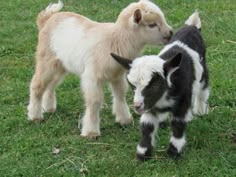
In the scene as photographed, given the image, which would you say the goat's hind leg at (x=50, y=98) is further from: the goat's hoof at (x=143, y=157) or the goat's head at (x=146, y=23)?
the goat's hoof at (x=143, y=157)

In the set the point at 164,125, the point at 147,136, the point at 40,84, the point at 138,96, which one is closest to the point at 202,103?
the point at 164,125

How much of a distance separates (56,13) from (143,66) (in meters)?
1.94

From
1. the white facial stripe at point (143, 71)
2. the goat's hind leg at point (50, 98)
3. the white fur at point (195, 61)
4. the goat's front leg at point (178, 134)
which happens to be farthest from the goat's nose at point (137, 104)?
the goat's hind leg at point (50, 98)

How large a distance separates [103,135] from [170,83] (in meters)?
1.28

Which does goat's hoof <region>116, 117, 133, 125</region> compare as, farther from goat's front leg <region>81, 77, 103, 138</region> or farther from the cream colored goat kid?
goat's front leg <region>81, 77, 103, 138</region>

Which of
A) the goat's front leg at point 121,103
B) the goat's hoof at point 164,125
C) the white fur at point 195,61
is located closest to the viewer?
the white fur at point 195,61

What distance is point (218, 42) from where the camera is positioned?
827cm

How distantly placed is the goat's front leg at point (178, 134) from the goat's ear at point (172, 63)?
1.78ft

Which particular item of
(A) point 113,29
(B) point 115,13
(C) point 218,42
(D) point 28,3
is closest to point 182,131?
(A) point 113,29

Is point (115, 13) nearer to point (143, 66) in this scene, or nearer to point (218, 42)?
point (218, 42)

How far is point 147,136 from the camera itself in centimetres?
537

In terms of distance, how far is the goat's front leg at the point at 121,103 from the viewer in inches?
244

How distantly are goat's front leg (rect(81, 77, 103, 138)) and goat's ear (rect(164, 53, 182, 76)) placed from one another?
1.12 meters

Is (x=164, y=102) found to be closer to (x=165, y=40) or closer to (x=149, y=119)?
(x=149, y=119)
